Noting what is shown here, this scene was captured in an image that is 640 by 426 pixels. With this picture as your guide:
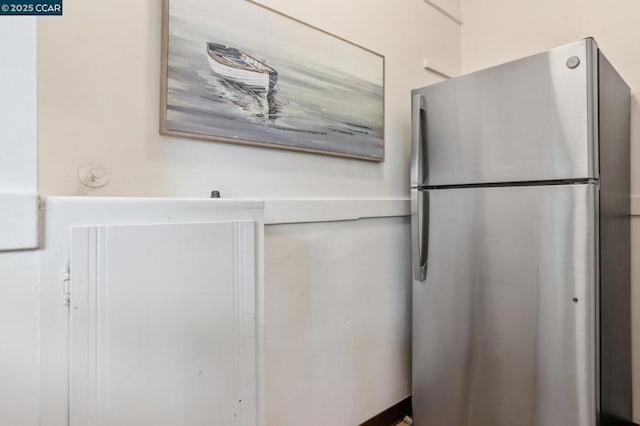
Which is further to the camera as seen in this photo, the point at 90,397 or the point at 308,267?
the point at 308,267

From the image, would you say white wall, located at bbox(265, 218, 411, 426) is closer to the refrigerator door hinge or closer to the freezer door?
the freezer door

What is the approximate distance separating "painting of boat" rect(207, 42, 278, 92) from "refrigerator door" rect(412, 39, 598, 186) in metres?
0.73

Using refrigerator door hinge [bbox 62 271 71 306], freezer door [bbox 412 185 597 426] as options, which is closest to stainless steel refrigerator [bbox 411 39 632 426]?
freezer door [bbox 412 185 597 426]

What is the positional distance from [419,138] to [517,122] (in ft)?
1.33

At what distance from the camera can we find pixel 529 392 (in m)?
1.22

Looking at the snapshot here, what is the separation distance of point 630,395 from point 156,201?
7.06ft

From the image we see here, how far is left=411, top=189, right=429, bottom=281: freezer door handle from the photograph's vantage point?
155 cm

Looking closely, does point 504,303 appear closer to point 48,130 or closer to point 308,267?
point 308,267

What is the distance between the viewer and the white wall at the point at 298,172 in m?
0.91

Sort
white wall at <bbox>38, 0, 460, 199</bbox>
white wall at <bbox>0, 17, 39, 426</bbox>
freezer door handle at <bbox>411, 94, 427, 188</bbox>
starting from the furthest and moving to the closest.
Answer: freezer door handle at <bbox>411, 94, 427, 188</bbox> → white wall at <bbox>38, 0, 460, 199</bbox> → white wall at <bbox>0, 17, 39, 426</bbox>

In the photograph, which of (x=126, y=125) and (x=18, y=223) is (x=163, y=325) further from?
(x=126, y=125)

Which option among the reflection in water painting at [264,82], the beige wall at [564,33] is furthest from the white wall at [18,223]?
the beige wall at [564,33]

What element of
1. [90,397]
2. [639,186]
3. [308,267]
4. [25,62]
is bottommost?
[90,397]

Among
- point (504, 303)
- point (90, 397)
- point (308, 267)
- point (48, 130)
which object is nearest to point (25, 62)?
point (48, 130)
